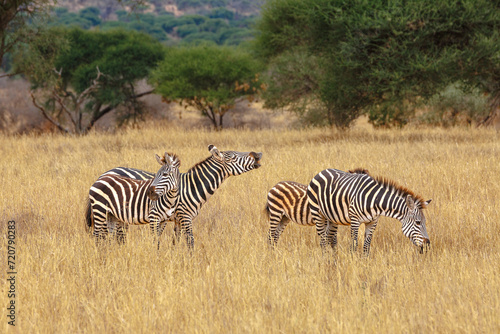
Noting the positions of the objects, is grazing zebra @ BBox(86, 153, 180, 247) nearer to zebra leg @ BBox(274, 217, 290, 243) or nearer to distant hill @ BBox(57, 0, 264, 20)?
zebra leg @ BBox(274, 217, 290, 243)

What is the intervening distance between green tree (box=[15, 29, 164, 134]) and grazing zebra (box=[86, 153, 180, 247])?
2340 centimetres

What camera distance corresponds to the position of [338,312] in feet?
16.0

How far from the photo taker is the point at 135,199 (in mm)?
6266

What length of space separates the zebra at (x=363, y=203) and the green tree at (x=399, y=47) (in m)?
12.3

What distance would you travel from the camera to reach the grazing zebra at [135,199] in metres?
5.93

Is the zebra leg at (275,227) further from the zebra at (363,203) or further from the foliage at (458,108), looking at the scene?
the foliage at (458,108)

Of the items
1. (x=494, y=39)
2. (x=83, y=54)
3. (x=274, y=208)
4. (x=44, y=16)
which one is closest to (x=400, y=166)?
(x=274, y=208)

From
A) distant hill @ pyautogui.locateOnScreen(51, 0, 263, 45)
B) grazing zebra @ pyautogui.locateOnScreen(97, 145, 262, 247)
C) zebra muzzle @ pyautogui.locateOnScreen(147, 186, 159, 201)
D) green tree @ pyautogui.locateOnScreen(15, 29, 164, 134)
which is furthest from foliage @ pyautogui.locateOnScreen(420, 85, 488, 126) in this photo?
distant hill @ pyautogui.locateOnScreen(51, 0, 263, 45)

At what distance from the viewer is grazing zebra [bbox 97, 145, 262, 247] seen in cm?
638

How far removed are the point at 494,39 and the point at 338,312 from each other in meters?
15.9

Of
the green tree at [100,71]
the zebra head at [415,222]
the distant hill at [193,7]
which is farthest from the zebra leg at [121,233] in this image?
the distant hill at [193,7]

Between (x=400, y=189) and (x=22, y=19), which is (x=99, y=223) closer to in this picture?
(x=400, y=189)

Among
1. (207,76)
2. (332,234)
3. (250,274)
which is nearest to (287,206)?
(332,234)

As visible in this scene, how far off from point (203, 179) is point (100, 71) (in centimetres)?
2606
